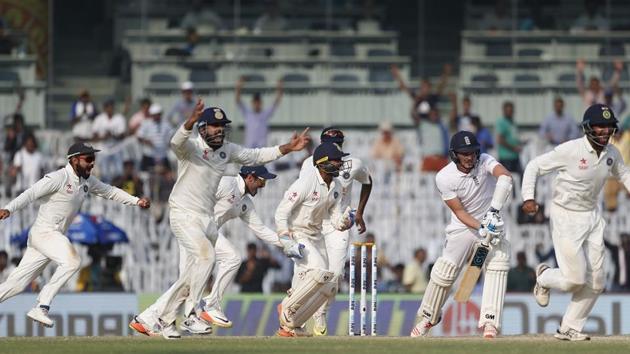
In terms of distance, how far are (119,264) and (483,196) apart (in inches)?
345

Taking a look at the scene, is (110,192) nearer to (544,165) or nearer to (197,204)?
(197,204)

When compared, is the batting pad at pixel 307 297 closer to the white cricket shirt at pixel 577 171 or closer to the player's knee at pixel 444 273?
the player's knee at pixel 444 273

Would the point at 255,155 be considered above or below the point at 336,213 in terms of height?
above

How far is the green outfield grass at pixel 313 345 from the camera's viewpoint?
13.6 meters

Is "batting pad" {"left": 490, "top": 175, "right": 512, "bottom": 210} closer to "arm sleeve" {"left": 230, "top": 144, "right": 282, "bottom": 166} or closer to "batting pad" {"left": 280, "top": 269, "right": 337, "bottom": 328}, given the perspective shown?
"batting pad" {"left": 280, "top": 269, "right": 337, "bottom": 328}

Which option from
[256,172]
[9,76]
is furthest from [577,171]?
[9,76]

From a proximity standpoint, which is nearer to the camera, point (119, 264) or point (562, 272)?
point (562, 272)

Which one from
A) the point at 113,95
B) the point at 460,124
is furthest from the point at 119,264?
the point at 460,124

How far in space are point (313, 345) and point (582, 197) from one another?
2661 millimetres

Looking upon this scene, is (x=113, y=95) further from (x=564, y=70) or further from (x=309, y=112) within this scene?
(x=564, y=70)

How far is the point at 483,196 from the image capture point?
1538 cm

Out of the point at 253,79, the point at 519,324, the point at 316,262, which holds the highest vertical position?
the point at 253,79

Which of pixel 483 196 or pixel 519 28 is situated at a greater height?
pixel 519 28

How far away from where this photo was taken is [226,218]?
17.3 meters
